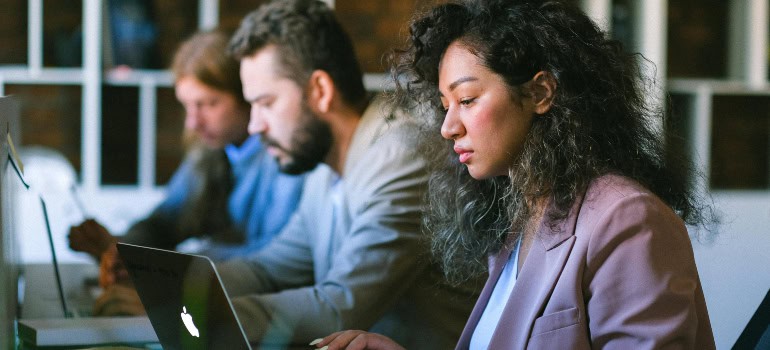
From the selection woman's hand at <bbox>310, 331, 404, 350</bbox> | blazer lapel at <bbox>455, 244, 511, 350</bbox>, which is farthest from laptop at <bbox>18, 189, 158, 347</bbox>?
blazer lapel at <bbox>455, 244, 511, 350</bbox>

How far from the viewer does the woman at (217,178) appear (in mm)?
3297

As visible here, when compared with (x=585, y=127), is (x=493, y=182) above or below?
below

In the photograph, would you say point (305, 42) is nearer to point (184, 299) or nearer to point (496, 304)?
point (496, 304)

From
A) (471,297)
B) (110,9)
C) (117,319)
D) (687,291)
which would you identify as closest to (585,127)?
(687,291)

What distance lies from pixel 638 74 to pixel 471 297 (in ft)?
2.40

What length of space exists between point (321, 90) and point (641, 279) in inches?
55.3

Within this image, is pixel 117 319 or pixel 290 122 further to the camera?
pixel 290 122

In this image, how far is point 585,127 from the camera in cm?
141

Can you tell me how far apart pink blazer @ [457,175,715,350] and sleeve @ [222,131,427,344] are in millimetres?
601

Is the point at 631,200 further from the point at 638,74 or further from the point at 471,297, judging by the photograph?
the point at 471,297

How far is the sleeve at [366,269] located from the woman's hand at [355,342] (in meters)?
0.31

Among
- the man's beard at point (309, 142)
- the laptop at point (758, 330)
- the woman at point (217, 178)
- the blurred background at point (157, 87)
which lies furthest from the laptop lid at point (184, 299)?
the blurred background at point (157, 87)

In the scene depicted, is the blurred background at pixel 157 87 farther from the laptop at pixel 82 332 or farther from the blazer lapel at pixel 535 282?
the blazer lapel at pixel 535 282

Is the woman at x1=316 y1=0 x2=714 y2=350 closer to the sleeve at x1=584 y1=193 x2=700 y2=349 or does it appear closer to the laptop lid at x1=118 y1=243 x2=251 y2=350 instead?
the sleeve at x1=584 y1=193 x2=700 y2=349
